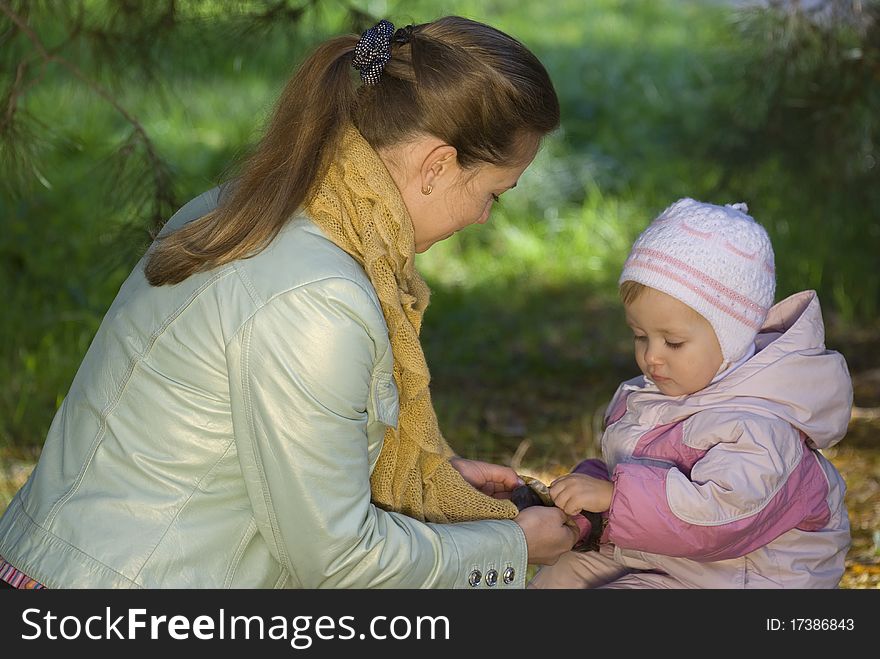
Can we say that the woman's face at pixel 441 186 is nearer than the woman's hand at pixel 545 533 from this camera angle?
Yes

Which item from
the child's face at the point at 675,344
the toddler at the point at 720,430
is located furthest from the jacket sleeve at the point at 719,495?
the child's face at the point at 675,344

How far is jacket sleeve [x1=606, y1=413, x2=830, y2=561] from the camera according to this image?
7.77ft

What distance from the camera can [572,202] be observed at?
663cm

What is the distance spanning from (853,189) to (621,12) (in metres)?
5.02

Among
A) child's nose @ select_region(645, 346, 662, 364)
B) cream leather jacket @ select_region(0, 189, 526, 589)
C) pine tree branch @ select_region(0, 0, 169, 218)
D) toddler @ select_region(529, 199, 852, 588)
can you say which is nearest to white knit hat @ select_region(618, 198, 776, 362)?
toddler @ select_region(529, 199, 852, 588)

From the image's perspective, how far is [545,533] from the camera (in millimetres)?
2408

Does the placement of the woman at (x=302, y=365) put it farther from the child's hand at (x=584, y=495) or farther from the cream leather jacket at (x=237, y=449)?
the child's hand at (x=584, y=495)

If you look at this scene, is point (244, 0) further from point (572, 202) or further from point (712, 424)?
point (572, 202)

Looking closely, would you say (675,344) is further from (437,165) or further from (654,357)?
(437,165)

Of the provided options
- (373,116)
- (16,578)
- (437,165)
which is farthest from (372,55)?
(16,578)

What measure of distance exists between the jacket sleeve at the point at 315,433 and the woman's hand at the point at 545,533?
0.35 m

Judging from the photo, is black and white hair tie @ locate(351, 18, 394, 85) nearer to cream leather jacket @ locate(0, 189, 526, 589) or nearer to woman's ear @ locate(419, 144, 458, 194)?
woman's ear @ locate(419, 144, 458, 194)

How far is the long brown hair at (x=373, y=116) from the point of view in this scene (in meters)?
2.13
